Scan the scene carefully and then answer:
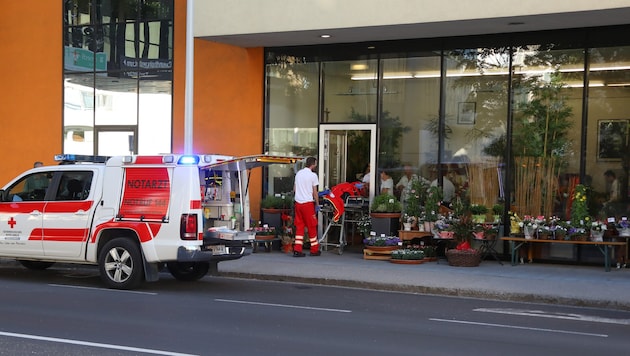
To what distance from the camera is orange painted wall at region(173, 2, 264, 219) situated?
17.3 metres

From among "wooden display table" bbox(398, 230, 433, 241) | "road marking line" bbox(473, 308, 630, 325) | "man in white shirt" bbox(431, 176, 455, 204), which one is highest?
"man in white shirt" bbox(431, 176, 455, 204)

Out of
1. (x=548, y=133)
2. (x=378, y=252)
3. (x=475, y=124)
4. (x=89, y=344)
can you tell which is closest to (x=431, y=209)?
(x=378, y=252)

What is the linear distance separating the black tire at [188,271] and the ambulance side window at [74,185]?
75.0 inches

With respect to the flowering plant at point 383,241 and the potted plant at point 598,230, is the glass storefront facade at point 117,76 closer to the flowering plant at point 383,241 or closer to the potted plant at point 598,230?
the flowering plant at point 383,241

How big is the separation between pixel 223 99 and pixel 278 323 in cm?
942

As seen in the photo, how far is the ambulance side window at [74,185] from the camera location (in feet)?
38.6

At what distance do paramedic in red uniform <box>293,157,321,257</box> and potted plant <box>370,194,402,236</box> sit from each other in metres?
1.24

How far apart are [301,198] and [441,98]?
363cm

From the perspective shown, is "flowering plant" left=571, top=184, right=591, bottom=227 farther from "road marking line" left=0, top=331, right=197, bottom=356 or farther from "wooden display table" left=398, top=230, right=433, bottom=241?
"road marking line" left=0, top=331, right=197, bottom=356

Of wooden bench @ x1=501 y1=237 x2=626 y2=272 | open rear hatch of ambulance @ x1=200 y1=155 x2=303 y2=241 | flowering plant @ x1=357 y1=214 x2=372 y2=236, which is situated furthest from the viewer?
flowering plant @ x1=357 y1=214 x2=372 y2=236

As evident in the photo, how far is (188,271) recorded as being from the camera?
41.8ft

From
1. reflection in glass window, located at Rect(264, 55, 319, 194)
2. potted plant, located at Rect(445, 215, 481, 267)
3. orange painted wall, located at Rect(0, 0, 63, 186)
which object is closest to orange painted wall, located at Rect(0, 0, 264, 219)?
orange painted wall, located at Rect(0, 0, 63, 186)

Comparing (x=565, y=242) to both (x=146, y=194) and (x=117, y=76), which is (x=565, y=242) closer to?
(x=146, y=194)

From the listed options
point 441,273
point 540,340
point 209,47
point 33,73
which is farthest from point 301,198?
point 33,73
